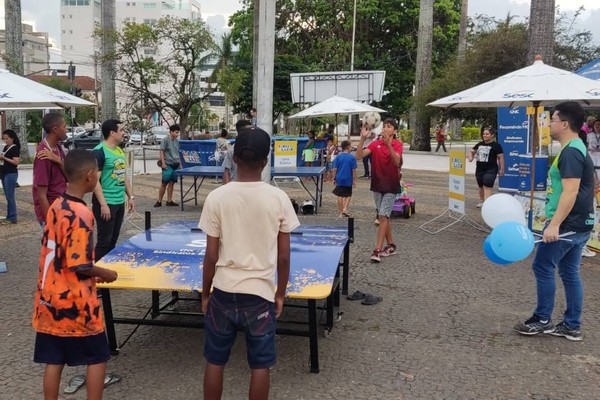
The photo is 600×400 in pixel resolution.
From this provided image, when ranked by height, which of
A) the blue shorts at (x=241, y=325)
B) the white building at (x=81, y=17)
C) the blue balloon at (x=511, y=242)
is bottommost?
the blue shorts at (x=241, y=325)

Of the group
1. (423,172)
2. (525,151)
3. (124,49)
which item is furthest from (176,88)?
(525,151)

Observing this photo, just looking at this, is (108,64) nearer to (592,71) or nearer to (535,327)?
(592,71)

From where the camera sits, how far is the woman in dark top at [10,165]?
9383mm

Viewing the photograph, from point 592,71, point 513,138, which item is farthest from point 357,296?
point 513,138

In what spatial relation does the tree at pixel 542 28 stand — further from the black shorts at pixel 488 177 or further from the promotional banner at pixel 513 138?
the black shorts at pixel 488 177

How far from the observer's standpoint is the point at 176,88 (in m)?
25.1

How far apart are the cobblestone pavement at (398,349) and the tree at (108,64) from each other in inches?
545

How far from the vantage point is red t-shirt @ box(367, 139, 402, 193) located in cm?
689

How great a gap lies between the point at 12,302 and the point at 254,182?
389cm

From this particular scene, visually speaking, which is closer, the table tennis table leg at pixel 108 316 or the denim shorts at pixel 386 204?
the table tennis table leg at pixel 108 316

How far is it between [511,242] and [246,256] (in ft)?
7.35

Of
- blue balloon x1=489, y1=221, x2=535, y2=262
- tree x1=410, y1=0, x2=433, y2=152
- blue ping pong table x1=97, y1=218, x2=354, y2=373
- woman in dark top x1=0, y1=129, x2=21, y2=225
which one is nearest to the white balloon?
blue balloon x1=489, y1=221, x2=535, y2=262

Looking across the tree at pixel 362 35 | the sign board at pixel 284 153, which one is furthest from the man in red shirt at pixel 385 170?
the tree at pixel 362 35

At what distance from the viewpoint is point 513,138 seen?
14.1 m
